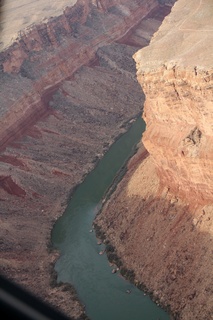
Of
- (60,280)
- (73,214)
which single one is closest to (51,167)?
(73,214)

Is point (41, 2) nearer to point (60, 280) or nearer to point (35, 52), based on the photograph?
point (35, 52)

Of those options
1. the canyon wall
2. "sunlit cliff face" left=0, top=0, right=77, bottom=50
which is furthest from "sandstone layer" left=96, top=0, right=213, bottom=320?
"sunlit cliff face" left=0, top=0, right=77, bottom=50

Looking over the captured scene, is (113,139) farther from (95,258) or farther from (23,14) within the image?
(23,14)

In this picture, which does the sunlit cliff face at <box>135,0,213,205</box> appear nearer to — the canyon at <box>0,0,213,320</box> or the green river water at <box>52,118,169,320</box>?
the canyon at <box>0,0,213,320</box>

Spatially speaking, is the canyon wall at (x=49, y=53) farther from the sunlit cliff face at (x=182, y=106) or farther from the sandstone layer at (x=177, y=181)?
the sunlit cliff face at (x=182, y=106)

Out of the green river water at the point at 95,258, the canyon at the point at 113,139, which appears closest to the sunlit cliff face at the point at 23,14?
the canyon at the point at 113,139

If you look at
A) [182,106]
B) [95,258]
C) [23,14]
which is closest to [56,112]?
[23,14]

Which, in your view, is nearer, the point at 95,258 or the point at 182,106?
the point at 182,106
